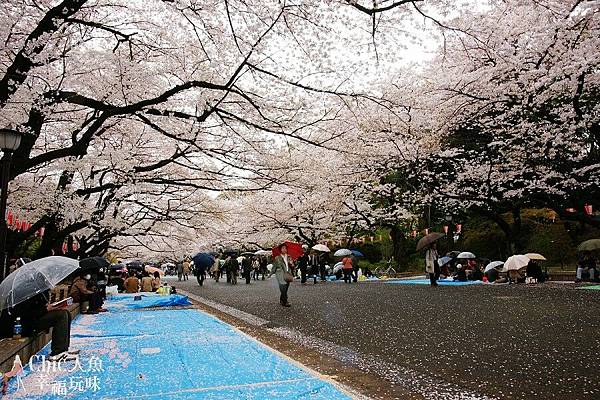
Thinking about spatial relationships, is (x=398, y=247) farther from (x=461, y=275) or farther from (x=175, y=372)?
(x=175, y=372)

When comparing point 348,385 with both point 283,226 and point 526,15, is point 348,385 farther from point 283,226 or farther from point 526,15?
point 283,226

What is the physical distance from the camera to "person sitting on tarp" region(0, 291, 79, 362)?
17.9 feet

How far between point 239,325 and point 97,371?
3.82 metres

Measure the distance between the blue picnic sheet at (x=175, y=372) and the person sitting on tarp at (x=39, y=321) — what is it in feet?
0.86

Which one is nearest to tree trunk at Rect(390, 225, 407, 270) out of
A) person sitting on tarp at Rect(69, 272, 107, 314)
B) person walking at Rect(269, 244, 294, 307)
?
person walking at Rect(269, 244, 294, 307)

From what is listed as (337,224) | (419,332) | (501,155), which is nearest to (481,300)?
(419,332)

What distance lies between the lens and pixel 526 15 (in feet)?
49.2

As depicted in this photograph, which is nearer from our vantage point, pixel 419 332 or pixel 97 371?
pixel 97 371

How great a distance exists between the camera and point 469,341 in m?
6.16

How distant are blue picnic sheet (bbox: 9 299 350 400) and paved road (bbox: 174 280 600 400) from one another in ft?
3.16

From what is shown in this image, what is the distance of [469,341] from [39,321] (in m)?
5.32

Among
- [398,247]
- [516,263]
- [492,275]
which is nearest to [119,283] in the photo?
[492,275]

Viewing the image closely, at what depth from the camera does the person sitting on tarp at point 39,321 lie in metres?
5.46

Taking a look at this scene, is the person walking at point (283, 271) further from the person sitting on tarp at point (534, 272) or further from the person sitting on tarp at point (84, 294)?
the person sitting on tarp at point (534, 272)
